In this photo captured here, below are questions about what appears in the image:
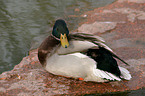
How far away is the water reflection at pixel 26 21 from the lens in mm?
4758

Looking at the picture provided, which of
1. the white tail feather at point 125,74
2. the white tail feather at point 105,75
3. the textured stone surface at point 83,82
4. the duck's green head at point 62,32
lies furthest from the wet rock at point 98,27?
the white tail feather at point 105,75

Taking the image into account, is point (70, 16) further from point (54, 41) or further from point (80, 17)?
point (54, 41)

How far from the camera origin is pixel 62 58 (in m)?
2.80

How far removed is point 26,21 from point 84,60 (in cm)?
391

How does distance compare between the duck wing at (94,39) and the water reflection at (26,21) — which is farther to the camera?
the water reflection at (26,21)

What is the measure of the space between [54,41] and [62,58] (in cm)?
43

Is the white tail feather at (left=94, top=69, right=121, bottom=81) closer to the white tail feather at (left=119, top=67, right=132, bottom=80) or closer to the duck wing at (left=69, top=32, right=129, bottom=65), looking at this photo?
the white tail feather at (left=119, top=67, right=132, bottom=80)

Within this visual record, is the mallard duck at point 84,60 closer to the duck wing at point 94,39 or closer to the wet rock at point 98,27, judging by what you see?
the duck wing at point 94,39

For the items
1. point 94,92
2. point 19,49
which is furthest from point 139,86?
point 19,49

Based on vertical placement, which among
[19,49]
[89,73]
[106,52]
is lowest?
[19,49]

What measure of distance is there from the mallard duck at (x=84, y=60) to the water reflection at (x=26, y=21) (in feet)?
5.33

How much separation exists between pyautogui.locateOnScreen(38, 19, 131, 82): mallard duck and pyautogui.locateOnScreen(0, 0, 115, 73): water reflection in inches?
63.9

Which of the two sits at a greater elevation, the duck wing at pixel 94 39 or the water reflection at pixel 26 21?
the duck wing at pixel 94 39

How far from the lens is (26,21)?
20.5 feet
